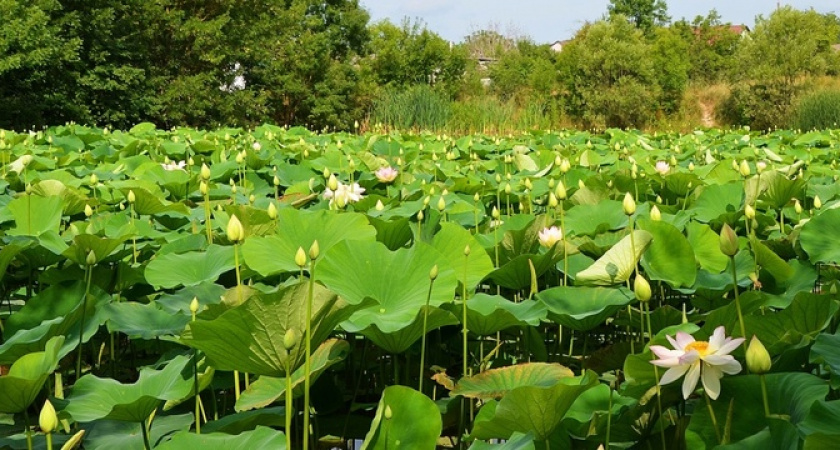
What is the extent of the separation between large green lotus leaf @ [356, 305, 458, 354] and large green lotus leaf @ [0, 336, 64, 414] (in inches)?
11.5

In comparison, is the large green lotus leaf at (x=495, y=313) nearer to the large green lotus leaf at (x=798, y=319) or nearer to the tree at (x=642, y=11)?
the large green lotus leaf at (x=798, y=319)

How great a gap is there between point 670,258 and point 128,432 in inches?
28.0

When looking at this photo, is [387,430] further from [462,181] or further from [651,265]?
[462,181]

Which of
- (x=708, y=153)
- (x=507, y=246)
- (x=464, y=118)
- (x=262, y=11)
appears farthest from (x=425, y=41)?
(x=507, y=246)

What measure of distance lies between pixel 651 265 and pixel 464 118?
10.6 meters

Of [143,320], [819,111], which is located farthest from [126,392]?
[819,111]

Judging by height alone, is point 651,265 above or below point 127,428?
above

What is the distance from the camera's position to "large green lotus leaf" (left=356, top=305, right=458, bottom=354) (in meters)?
0.85

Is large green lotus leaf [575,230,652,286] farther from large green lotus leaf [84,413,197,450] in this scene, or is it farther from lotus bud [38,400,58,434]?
lotus bud [38,400,58,434]

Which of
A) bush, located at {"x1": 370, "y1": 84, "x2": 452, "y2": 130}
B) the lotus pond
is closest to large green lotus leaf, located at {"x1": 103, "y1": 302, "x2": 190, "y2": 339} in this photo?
the lotus pond

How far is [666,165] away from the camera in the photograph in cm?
225

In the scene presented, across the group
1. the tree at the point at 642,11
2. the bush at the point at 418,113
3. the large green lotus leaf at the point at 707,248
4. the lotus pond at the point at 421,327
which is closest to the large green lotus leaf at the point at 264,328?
the lotus pond at the point at 421,327

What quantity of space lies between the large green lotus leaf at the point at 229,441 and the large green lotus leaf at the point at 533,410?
0.65 ft

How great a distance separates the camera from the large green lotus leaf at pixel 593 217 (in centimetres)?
138
